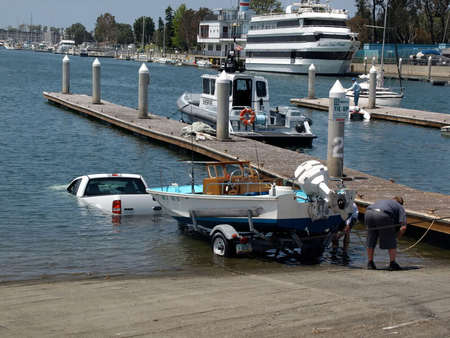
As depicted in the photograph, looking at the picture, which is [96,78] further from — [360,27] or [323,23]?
[360,27]

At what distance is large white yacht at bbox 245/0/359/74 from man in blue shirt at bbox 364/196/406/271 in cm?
9977

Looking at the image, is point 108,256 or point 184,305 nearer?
point 184,305

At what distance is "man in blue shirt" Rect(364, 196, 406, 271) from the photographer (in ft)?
42.6

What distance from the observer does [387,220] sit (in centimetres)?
1298

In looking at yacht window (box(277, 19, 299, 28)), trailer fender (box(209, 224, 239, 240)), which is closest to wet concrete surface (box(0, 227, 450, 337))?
trailer fender (box(209, 224, 239, 240))

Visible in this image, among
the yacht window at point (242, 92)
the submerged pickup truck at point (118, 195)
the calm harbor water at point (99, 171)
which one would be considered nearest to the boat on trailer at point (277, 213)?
the calm harbor water at point (99, 171)

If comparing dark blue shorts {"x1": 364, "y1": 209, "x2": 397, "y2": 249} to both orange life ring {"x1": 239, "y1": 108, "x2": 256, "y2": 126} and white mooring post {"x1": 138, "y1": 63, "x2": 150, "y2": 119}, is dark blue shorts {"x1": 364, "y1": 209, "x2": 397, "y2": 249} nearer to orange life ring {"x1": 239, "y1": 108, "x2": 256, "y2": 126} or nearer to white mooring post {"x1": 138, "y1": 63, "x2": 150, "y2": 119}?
orange life ring {"x1": 239, "y1": 108, "x2": 256, "y2": 126}

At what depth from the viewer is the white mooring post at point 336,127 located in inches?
807

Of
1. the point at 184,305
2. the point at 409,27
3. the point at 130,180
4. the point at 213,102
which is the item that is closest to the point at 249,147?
the point at 213,102

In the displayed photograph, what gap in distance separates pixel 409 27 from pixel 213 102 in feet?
359

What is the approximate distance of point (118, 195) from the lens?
58.4ft

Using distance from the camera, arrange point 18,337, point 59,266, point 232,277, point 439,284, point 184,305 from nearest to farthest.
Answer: point 18,337 → point 184,305 → point 439,284 → point 232,277 → point 59,266

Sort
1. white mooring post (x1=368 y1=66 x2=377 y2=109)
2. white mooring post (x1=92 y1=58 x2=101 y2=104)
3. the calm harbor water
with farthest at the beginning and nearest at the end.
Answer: white mooring post (x1=368 y1=66 x2=377 y2=109), white mooring post (x1=92 y1=58 x2=101 y2=104), the calm harbor water

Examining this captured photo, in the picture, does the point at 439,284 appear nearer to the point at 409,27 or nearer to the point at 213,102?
the point at 213,102
